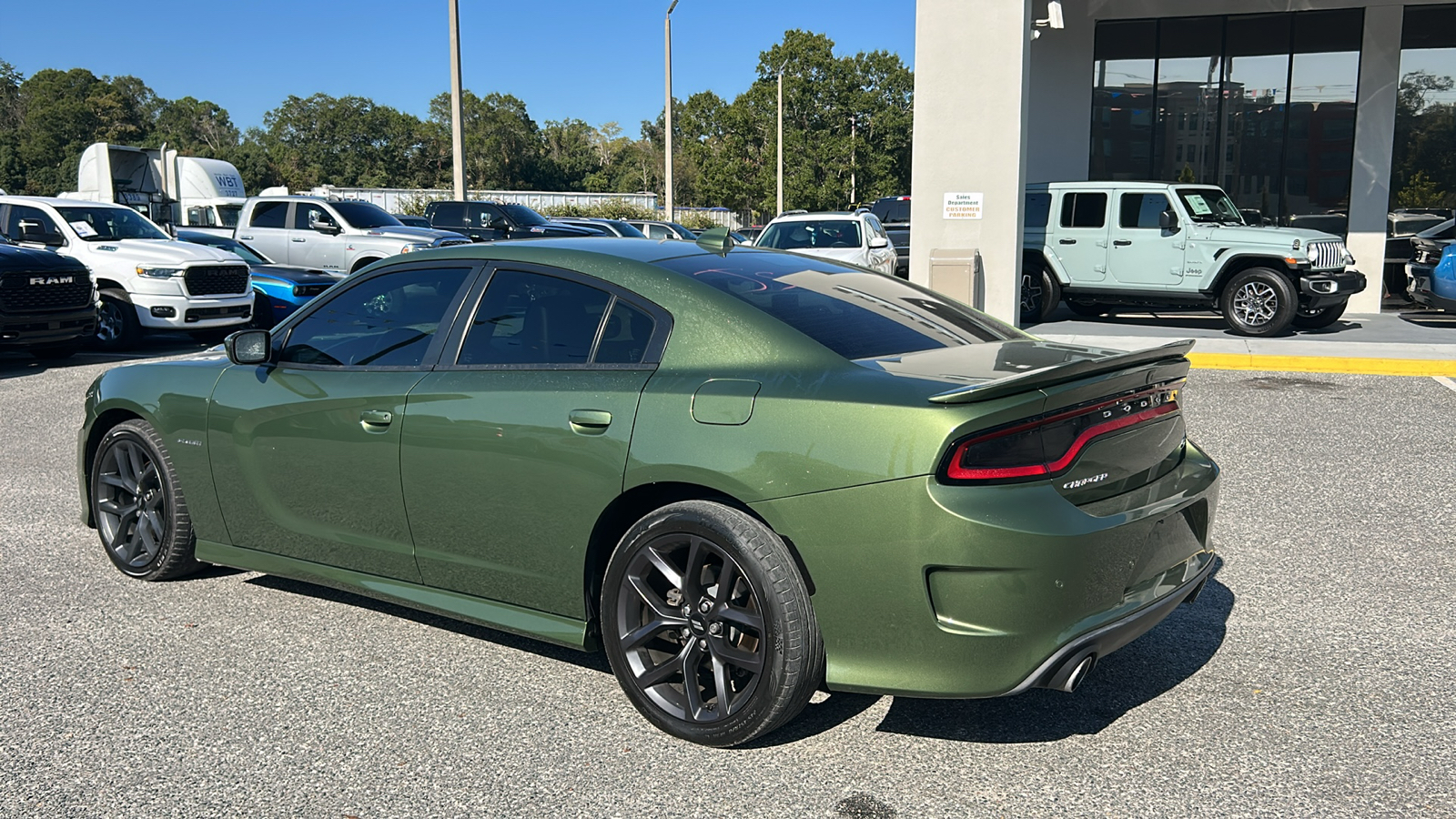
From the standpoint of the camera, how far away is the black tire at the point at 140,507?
16.1ft

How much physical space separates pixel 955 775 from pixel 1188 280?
43.5 feet

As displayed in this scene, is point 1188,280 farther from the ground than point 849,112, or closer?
closer

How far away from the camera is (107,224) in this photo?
1535 cm

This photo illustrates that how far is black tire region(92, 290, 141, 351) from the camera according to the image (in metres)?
14.4

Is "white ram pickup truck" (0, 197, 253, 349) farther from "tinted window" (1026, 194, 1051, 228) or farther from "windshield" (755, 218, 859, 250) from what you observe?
"tinted window" (1026, 194, 1051, 228)

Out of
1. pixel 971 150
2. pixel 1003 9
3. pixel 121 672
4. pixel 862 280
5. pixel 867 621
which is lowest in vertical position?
pixel 121 672

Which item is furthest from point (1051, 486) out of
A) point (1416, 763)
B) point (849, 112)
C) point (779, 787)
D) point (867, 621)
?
point (849, 112)

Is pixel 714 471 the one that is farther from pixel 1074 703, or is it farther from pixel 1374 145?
pixel 1374 145

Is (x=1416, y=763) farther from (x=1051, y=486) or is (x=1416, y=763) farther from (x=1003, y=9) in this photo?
(x=1003, y=9)

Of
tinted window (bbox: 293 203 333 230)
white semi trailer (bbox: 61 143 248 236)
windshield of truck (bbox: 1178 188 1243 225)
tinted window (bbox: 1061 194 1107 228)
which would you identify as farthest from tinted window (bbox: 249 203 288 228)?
windshield of truck (bbox: 1178 188 1243 225)

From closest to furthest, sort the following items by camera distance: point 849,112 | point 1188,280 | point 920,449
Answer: point 920,449, point 1188,280, point 849,112

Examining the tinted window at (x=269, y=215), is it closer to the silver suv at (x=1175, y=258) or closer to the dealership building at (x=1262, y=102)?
the silver suv at (x=1175, y=258)

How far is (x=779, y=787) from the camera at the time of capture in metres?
3.19

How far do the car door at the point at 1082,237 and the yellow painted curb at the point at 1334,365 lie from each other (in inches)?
152
